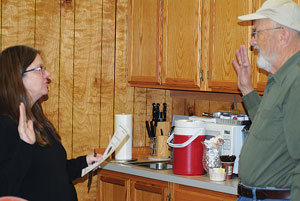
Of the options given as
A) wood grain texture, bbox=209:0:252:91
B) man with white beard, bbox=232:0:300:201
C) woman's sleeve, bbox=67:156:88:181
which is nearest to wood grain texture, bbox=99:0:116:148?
wood grain texture, bbox=209:0:252:91

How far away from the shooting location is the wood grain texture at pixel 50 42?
3.45 m

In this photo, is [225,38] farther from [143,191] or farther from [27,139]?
[27,139]

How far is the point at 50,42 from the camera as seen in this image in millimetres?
3494

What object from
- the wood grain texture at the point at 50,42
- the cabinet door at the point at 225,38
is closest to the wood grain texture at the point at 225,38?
the cabinet door at the point at 225,38

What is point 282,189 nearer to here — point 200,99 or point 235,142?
point 235,142

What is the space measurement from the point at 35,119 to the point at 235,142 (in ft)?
4.37

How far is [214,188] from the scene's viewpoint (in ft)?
9.60

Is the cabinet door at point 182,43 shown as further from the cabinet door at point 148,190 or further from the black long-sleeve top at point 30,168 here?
the black long-sleeve top at point 30,168

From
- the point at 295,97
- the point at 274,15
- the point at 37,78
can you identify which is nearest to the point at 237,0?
the point at 274,15

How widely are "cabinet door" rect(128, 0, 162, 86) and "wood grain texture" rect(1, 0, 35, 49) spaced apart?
819 millimetres

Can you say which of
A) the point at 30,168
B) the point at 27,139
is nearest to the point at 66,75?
the point at 30,168

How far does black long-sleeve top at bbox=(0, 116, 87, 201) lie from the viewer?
211 centimetres

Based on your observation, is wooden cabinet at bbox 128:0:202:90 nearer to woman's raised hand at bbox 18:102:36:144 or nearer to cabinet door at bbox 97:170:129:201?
cabinet door at bbox 97:170:129:201

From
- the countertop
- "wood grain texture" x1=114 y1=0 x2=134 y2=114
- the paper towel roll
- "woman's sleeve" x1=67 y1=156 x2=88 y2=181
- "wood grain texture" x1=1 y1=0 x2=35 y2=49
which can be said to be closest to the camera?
"woman's sleeve" x1=67 y1=156 x2=88 y2=181
